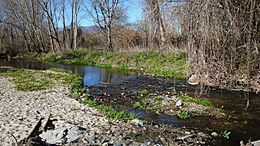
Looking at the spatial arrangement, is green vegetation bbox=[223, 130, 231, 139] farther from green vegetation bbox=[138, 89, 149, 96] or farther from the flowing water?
green vegetation bbox=[138, 89, 149, 96]

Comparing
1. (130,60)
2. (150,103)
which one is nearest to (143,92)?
(150,103)

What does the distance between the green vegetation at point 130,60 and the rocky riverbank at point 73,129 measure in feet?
32.2

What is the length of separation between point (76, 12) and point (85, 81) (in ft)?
76.5

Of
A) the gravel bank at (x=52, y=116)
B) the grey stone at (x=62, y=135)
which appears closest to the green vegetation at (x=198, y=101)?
the gravel bank at (x=52, y=116)

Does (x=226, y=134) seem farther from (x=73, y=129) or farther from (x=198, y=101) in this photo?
(x=73, y=129)

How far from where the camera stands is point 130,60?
29516 millimetres

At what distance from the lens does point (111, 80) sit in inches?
829

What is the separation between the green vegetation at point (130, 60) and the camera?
2362 cm

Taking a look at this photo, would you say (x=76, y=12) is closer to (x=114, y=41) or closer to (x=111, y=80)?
(x=114, y=41)

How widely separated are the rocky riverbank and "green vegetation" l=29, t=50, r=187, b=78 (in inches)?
386

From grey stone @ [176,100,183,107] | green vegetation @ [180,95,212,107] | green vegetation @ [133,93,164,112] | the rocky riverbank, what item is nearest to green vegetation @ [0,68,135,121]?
the rocky riverbank

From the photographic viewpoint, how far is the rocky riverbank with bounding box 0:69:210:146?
7.98 metres

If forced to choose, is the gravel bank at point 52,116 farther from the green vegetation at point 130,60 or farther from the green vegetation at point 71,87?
the green vegetation at point 130,60

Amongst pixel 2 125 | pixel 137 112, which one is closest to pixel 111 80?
pixel 137 112
